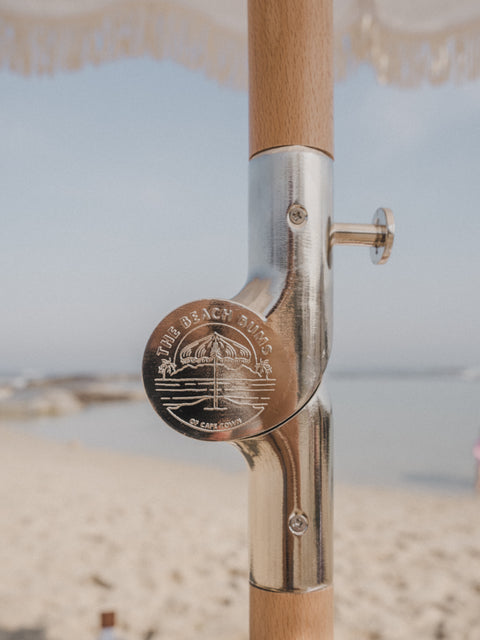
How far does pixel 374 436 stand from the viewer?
6.55 metres

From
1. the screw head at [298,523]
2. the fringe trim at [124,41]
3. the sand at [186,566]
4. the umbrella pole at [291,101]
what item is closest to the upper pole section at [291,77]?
the umbrella pole at [291,101]

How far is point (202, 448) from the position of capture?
627cm

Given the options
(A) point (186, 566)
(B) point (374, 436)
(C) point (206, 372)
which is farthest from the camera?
(B) point (374, 436)

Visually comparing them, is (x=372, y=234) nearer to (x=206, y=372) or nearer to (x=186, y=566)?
(x=206, y=372)

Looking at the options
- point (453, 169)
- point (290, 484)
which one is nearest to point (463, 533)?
point (290, 484)

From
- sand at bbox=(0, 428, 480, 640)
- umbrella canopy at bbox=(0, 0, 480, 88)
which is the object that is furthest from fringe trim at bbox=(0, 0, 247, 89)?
sand at bbox=(0, 428, 480, 640)

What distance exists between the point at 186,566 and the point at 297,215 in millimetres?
1922

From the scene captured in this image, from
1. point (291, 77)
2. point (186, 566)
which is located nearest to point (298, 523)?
point (291, 77)

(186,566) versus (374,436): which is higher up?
(186,566)

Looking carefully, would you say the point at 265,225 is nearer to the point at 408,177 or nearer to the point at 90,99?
the point at 90,99

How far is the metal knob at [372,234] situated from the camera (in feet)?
1.33

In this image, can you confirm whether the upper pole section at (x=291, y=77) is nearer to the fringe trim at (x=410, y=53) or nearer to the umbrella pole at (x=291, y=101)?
the umbrella pole at (x=291, y=101)

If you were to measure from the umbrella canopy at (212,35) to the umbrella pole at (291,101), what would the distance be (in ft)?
2.24

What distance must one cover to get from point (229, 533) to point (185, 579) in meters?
0.70
